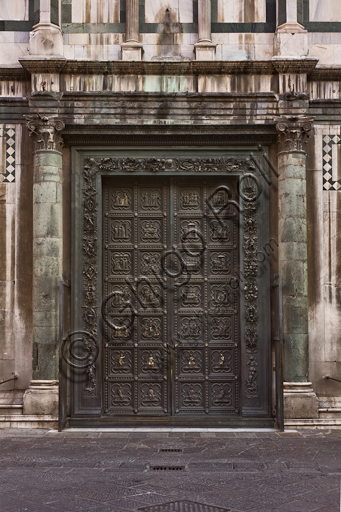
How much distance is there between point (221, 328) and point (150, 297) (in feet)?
4.54

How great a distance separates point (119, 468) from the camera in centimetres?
881

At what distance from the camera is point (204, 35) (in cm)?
1212

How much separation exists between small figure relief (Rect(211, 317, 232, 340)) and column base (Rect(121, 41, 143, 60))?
15.9 ft

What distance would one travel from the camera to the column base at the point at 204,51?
39.5 ft

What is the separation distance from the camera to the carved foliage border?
39.1 ft

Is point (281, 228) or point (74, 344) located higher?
point (281, 228)

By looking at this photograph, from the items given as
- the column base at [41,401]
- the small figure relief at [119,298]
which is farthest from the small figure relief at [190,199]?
the column base at [41,401]

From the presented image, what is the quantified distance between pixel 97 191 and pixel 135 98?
69.1 inches

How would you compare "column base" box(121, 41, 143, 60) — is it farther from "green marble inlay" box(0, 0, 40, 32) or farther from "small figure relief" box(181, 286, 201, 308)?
"small figure relief" box(181, 286, 201, 308)

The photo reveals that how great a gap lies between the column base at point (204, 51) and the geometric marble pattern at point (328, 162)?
250cm

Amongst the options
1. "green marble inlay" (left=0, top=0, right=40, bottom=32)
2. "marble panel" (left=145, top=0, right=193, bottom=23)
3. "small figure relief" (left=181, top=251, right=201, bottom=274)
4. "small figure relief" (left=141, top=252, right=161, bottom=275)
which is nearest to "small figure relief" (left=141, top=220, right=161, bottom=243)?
"small figure relief" (left=141, top=252, right=161, bottom=275)

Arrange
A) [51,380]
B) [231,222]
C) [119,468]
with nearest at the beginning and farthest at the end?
[119,468]
[51,380]
[231,222]

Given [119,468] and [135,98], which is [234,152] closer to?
[135,98]

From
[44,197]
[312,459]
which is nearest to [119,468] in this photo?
[312,459]
